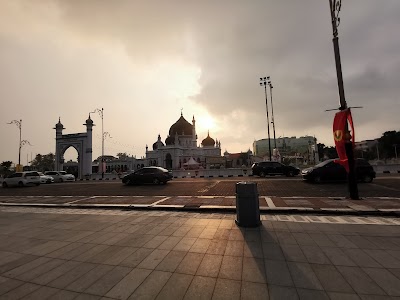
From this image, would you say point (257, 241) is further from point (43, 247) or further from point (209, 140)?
point (209, 140)

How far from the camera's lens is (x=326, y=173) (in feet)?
55.3

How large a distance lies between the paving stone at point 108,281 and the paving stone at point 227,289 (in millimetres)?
1590

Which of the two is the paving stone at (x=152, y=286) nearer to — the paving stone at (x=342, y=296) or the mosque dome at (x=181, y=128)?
the paving stone at (x=342, y=296)

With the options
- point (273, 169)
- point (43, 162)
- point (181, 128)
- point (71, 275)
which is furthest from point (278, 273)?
point (43, 162)

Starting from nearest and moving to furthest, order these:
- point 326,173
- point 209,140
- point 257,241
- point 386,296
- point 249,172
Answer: point 386,296, point 257,241, point 326,173, point 249,172, point 209,140

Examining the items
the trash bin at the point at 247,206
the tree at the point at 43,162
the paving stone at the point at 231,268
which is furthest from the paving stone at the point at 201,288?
the tree at the point at 43,162

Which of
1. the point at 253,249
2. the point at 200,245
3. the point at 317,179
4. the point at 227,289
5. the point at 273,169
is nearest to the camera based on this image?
the point at 227,289

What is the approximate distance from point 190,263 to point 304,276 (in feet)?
6.30

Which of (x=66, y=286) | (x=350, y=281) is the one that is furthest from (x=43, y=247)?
(x=350, y=281)

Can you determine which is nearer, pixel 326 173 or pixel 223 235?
pixel 223 235

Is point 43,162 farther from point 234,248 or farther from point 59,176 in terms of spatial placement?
point 234,248

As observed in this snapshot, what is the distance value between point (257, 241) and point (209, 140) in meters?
80.8

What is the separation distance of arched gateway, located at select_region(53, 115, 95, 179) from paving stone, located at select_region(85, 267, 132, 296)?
47.5m

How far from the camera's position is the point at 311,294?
3.27 m
